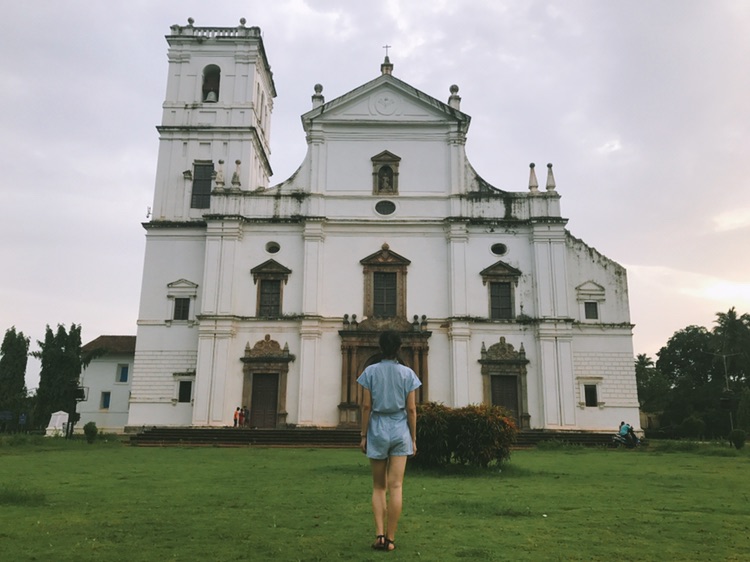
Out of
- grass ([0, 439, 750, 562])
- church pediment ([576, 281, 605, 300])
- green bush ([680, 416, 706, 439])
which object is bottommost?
grass ([0, 439, 750, 562])

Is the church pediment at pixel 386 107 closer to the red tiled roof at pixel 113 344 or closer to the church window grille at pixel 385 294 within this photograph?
the church window grille at pixel 385 294

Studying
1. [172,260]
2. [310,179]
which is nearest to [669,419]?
[310,179]

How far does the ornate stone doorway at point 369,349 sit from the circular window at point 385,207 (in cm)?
479

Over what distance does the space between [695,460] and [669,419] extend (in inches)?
1317

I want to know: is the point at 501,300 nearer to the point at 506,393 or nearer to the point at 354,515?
the point at 506,393

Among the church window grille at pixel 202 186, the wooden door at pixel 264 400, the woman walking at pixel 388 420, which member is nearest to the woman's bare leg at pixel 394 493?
the woman walking at pixel 388 420

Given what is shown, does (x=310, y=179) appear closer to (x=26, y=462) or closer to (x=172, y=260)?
(x=172, y=260)

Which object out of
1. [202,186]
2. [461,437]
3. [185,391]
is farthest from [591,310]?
[202,186]

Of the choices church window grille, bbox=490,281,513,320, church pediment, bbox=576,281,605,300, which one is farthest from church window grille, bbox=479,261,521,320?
church pediment, bbox=576,281,605,300

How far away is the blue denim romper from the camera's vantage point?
5570 mm

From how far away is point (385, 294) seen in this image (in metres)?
27.7

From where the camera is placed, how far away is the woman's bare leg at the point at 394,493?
5.29 m

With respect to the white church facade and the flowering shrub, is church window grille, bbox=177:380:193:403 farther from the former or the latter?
the flowering shrub

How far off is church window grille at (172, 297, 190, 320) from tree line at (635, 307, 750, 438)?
2612 centimetres
